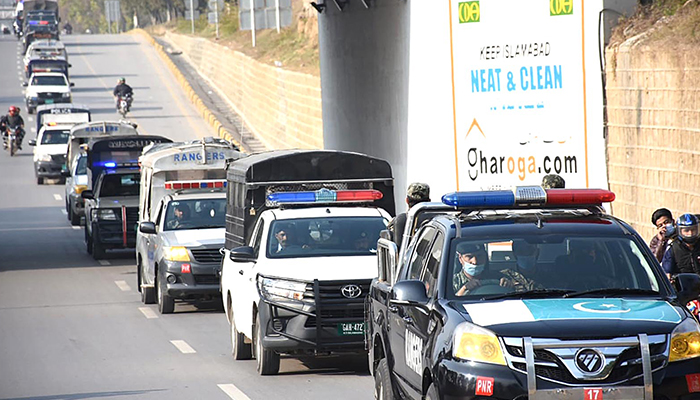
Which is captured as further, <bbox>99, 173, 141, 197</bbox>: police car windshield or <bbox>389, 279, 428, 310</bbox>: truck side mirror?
<bbox>99, 173, 141, 197</bbox>: police car windshield

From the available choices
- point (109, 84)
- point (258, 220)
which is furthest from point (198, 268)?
point (109, 84)

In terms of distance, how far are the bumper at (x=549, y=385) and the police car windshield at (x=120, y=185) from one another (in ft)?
73.2

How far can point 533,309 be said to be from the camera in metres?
8.06

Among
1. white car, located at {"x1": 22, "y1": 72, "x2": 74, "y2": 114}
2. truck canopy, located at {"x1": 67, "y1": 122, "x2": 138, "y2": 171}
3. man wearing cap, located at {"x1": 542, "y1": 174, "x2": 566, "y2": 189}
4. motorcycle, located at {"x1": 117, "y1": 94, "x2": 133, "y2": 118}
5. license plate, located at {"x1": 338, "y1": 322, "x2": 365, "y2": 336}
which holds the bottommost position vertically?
license plate, located at {"x1": 338, "y1": 322, "x2": 365, "y2": 336}

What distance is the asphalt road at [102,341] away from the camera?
13.4m

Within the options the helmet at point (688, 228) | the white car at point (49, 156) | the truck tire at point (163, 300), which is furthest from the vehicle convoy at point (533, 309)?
the white car at point (49, 156)

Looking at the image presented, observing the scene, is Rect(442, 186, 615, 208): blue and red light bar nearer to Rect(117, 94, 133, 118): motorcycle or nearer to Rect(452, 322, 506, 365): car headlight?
Rect(452, 322, 506, 365): car headlight

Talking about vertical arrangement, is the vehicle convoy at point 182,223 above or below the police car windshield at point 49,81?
below

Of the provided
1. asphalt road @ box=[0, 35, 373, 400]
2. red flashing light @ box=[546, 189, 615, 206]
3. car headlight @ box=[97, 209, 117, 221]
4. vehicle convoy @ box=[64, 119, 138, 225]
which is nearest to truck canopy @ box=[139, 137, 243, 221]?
asphalt road @ box=[0, 35, 373, 400]

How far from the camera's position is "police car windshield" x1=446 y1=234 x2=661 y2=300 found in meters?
8.56

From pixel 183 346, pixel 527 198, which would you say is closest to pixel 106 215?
pixel 183 346

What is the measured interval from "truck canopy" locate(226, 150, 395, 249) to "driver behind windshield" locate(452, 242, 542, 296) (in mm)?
7829

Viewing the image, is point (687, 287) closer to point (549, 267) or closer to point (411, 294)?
point (549, 267)

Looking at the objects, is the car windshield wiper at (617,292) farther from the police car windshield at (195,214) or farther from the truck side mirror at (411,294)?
the police car windshield at (195,214)
